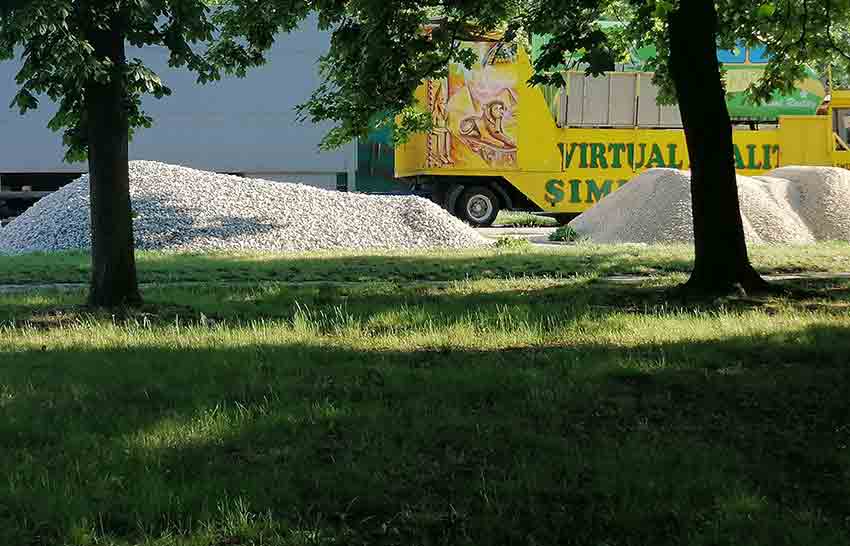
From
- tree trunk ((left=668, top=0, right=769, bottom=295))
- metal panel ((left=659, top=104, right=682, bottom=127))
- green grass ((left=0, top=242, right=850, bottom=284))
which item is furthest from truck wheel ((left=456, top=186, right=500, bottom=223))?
tree trunk ((left=668, top=0, right=769, bottom=295))

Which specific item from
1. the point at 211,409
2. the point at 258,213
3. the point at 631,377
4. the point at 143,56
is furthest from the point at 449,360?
the point at 143,56

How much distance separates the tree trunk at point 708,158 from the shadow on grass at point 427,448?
4052 millimetres

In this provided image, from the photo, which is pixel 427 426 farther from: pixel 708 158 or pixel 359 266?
pixel 359 266

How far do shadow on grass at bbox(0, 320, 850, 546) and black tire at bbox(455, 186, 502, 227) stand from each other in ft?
60.3

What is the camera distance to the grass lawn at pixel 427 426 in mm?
3986

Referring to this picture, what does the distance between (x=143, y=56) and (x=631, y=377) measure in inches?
844

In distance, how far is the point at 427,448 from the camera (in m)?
4.89

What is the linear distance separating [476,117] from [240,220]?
735 cm

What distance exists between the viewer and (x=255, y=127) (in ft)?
84.8

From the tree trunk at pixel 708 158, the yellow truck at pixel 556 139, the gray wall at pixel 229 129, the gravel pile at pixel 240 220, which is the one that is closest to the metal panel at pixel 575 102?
the yellow truck at pixel 556 139

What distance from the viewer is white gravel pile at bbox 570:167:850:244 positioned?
20578 mm

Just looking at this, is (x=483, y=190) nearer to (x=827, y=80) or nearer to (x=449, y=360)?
(x=827, y=80)

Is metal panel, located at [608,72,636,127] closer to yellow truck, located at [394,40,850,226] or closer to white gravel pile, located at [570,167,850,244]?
yellow truck, located at [394,40,850,226]

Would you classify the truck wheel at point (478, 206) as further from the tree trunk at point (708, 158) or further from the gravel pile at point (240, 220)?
the tree trunk at point (708, 158)
